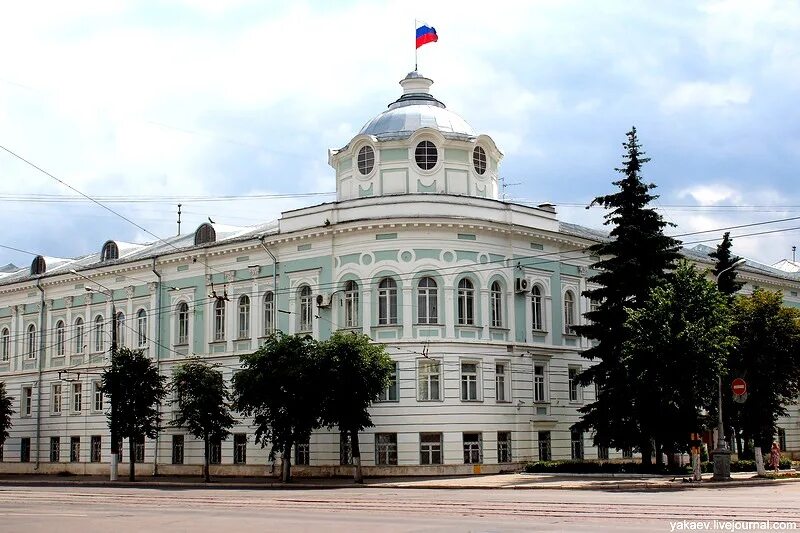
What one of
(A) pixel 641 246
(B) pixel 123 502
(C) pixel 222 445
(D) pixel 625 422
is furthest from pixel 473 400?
(B) pixel 123 502

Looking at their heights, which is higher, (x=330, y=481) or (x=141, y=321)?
(x=141, y=321)

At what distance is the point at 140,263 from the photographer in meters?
52.6

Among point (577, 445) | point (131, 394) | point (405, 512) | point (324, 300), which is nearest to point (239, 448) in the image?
point (131, 394)

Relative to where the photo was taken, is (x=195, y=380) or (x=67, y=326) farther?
(x=67, y=326)

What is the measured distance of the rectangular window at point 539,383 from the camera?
4484 centimetres

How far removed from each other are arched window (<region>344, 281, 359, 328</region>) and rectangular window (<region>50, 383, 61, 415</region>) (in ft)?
68.2

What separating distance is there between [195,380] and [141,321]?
425 inches

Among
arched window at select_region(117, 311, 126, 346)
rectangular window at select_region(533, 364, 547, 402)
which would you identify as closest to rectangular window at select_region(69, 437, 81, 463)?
arched window at select_region(117, 311, 126, 346)

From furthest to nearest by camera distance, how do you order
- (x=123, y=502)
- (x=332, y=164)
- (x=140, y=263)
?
(x=140, y=263)
(x=332, y=164)
(x=123, y=502)

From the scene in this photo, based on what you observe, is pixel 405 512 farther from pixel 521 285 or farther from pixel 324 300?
pixel 521 285

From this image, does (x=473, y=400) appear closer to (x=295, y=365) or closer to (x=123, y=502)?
(x=295, y=365)

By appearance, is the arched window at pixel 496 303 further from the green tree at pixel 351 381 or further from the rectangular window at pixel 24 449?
the rectangular window at pixel 24 449

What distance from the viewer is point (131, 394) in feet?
149

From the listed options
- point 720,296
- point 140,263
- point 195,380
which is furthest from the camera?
point 140,263
